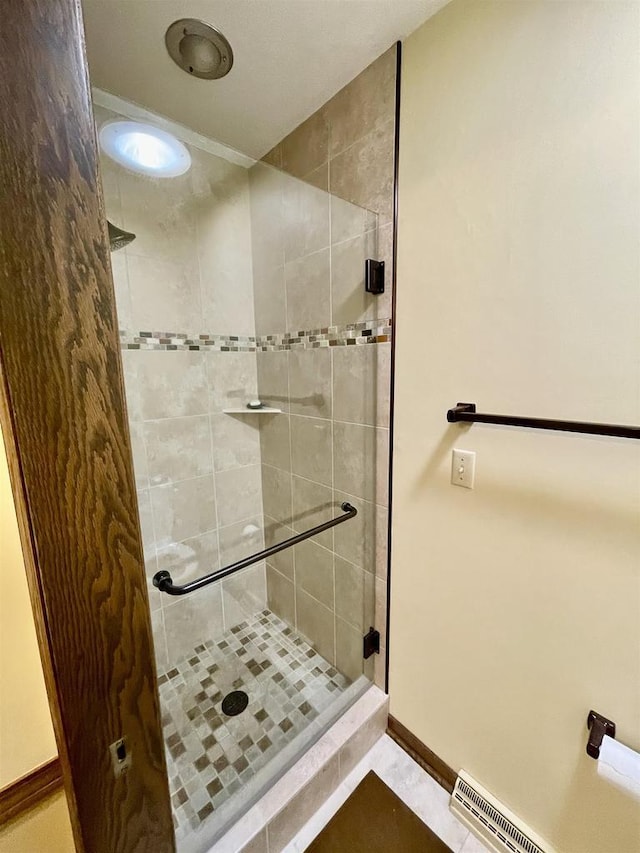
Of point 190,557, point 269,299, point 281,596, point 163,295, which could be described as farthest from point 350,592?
point 163,295

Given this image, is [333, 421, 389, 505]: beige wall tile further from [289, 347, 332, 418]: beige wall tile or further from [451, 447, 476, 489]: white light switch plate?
[451, 447, 476, 489]: white light switch plate

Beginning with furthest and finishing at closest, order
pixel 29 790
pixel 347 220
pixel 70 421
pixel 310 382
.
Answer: pixel 310 382 → pixel 347 220 → pixel 29 790 → pixel 70 421

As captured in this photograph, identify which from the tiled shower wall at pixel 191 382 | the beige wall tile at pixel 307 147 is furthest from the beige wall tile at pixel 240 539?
the beige wall tile at pixel 307 147

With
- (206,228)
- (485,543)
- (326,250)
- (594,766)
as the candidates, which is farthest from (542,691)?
(206,228)

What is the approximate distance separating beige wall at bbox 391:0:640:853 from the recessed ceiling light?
2.77 ft

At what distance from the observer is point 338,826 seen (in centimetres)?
103

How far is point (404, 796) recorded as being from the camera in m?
1.10

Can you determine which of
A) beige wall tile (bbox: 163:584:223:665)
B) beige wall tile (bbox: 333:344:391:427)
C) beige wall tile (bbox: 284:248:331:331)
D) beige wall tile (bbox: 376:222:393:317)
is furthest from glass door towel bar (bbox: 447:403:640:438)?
beige wall tile (bbox: 163:584:223:665)

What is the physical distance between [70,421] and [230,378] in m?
1.14

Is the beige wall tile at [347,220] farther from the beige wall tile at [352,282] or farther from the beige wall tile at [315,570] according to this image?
the beige wall tile at [315,570]

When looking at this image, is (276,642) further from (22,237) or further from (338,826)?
(22,237)

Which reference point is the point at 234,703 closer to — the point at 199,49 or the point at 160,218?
the point at 160,218

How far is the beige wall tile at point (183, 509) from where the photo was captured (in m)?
1.42

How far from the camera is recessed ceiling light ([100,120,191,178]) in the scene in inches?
41.8
